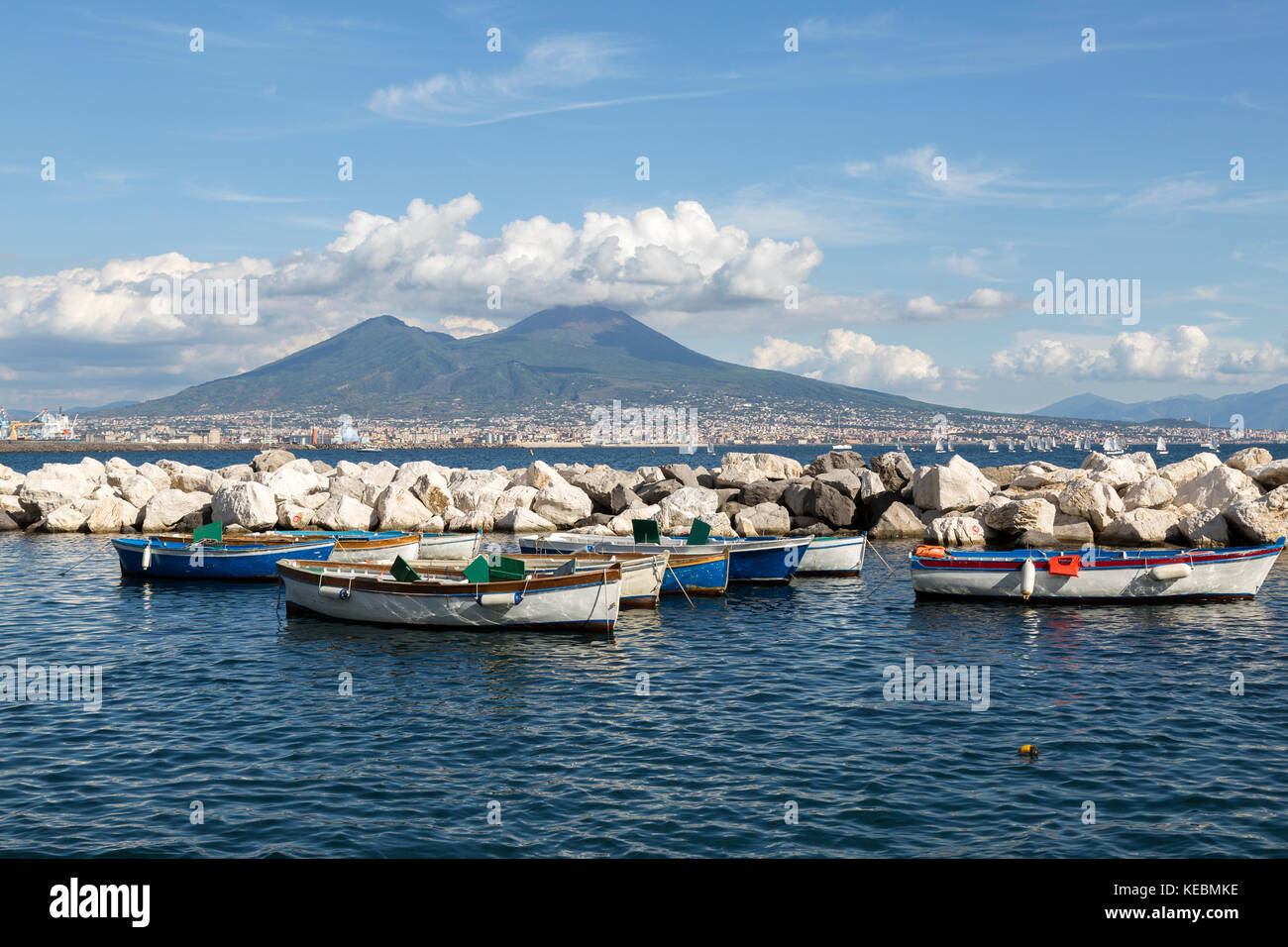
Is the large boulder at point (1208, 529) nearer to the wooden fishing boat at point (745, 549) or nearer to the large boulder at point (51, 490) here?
the wooden fishing boat at point (745, 549)

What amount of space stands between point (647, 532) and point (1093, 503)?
22105 millimetres

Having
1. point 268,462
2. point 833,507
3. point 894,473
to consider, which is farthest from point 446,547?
point 268,462

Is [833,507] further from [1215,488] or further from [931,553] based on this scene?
[931,553]

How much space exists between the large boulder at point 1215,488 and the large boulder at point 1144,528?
2.98 meters

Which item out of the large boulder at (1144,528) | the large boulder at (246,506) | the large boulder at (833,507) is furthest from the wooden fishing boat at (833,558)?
the large boulder at (246,506)

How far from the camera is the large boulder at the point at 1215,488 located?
143 ft

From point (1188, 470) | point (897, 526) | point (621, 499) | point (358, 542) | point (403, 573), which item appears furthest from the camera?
point (1188, 470)

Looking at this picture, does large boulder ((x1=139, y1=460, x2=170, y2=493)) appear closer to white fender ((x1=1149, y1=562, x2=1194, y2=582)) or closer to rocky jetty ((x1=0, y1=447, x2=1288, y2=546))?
rocky jetty ((x1=0, y1=447, x2=1288, y2=546))

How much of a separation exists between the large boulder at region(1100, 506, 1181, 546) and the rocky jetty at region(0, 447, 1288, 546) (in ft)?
0.19

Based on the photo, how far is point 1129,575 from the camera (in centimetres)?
2845

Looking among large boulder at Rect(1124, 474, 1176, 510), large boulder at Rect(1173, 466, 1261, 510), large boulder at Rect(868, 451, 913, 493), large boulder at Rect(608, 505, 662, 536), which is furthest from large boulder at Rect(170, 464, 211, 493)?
large boulder at Rect(1173, 466, 1261, 510)

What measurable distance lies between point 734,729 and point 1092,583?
55.3 ft

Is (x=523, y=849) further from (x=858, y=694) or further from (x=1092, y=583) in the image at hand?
(x=1092, y=583)

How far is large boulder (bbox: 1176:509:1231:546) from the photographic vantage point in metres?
39.3
